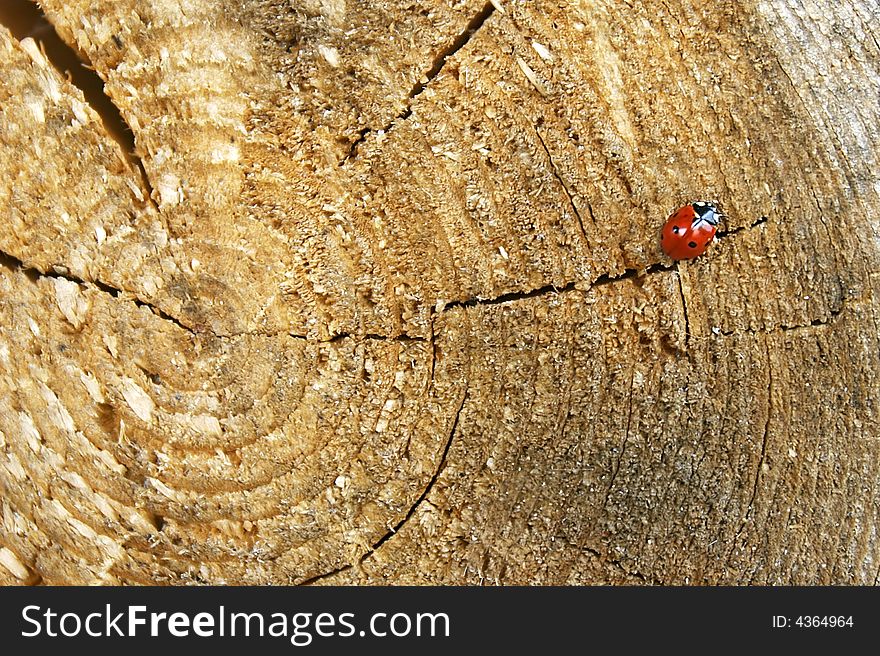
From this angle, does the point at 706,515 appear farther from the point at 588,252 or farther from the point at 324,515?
the point at 324,515

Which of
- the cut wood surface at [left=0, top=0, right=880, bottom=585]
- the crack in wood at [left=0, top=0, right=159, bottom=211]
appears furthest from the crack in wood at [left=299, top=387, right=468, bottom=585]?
the crack in wood at [left=0, top=0, right=159, bottom=211]

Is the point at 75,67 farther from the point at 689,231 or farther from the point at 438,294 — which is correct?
the point at 689,231

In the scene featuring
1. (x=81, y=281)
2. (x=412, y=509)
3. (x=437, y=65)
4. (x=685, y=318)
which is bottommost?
(x=412, y=509)

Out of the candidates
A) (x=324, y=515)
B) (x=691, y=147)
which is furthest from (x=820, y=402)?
(x=324, y=515)

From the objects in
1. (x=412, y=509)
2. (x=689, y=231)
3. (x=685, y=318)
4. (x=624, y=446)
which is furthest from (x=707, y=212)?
(x=412, y=509)

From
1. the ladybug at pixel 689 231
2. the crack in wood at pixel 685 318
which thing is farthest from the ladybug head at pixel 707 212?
the crack in wood at pixel 685 318

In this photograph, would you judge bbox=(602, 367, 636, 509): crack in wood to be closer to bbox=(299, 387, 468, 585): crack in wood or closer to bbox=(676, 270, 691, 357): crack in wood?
bbox=(676, 270, 691, 357): crack in wood

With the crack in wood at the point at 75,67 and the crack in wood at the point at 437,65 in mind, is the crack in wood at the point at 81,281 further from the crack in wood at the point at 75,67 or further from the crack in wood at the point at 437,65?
the crack in wood at the point at 437,65

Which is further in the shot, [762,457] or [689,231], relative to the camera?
[762,457]
